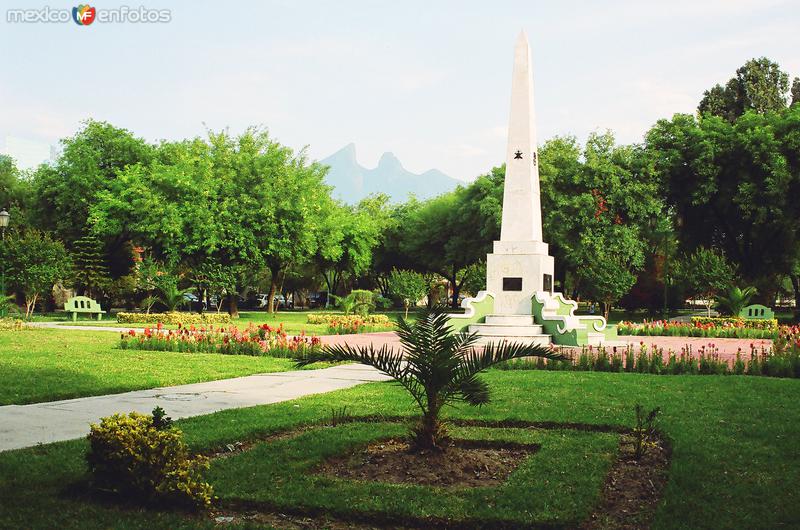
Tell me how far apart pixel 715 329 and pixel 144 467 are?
2350 cm

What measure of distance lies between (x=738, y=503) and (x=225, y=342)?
14.0m

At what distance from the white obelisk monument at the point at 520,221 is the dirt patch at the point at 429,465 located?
49.4 ft

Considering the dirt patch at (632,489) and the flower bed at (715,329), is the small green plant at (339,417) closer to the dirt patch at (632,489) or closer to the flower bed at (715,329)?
the dirt patch at (632,489)

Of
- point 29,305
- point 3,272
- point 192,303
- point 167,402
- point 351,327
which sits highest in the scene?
point 3,272

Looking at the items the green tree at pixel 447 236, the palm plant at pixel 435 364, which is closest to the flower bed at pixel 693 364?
the palm plant at pixel 435 364

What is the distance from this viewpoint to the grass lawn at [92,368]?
1089cm

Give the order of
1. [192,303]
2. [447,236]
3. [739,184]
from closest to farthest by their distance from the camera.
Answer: [739,184]
[447,236]
[192,303]

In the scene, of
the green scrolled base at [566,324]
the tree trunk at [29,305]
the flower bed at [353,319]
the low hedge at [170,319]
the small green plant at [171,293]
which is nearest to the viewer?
the green scrolled base at [566,324]

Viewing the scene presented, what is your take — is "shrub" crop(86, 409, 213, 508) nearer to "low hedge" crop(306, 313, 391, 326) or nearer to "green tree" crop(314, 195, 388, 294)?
"low hedge" crop(306, 313, 391, 326)

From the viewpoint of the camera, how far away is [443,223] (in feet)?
175

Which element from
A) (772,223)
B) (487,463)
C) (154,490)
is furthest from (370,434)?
(772,223)

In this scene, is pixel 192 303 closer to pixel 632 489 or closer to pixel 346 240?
pixel 346 240

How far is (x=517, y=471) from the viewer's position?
648 centimetres

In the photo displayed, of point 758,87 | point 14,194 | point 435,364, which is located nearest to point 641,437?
point 435,364
